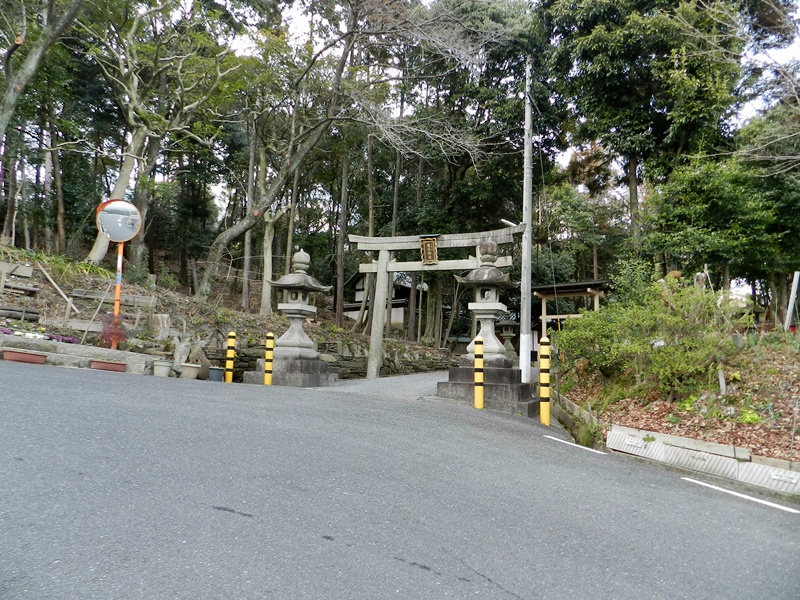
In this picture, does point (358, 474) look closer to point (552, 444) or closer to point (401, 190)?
point (552, 444)

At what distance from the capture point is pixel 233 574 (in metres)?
1.91

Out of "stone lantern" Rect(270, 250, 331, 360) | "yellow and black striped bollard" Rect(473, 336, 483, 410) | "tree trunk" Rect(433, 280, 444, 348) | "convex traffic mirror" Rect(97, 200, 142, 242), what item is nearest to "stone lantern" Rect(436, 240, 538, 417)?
"yellow and black striped bollard" Rect(473, 336, 483, 410)

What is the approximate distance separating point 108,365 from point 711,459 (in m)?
8.09

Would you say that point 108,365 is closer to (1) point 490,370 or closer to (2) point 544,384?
(1) point 490,370

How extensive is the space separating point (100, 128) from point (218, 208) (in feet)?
40.8

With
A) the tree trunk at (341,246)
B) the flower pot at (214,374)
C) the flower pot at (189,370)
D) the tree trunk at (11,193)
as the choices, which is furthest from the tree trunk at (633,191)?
the tree trunk at (11,193)

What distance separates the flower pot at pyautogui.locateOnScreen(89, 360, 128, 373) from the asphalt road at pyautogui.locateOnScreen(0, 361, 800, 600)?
270 cm

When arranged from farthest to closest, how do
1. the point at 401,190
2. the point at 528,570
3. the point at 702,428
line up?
the point at 401,190 → the point at 702,428 → the point at 528,570

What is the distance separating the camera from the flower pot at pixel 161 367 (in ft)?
25.0

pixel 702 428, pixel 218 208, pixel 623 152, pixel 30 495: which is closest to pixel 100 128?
pixel 218 208

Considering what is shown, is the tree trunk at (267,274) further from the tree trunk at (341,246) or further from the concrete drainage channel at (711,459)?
the concrete drainage channel at (711,459)

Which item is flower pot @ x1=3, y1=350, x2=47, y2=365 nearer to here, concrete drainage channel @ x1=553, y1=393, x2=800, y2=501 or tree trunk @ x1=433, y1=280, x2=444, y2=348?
concrete drainage channel @ x1=553, y1=393, x2=800, y2=501

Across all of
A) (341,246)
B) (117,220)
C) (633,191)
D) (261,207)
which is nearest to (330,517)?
(117,220)

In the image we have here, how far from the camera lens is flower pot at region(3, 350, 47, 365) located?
6695mm
